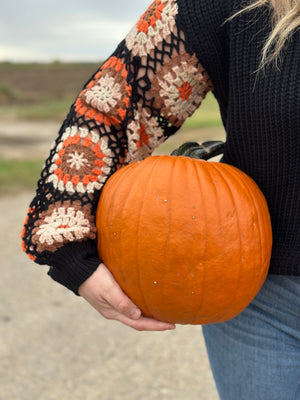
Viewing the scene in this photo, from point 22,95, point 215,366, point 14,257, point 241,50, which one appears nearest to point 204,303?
point 215,366

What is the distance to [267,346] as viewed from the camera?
1298 millimetres

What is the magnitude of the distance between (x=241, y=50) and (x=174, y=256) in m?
0.51

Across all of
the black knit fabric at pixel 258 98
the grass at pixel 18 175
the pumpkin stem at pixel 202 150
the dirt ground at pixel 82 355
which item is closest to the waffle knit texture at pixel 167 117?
the black knit fabric at pixel 258 98

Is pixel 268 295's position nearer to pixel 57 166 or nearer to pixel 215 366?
pixel 215 366

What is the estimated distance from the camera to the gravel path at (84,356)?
104 inches

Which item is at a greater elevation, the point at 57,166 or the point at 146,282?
the point at 57,166

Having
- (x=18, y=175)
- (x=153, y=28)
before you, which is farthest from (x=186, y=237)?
(x=18, y=175)

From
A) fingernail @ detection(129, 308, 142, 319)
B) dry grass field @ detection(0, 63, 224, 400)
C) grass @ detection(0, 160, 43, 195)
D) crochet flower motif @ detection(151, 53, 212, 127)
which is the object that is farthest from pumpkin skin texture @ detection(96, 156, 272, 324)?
grass @ detection(0, 160, 43, 195)

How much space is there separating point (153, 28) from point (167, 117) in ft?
0.74

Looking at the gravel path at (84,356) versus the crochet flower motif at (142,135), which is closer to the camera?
the crochet flower motif at (142,135)

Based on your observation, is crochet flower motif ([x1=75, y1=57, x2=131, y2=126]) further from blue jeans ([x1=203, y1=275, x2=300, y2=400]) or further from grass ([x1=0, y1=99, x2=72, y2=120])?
grass ([x1=0, y1=99, x2=72, y2=120])

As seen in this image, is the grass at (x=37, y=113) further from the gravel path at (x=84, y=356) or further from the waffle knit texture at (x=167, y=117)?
Answer: the waffle knit texture at (x=167, y=117)

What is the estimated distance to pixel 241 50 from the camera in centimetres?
116

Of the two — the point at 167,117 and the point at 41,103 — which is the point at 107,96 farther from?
the point at 41,103
